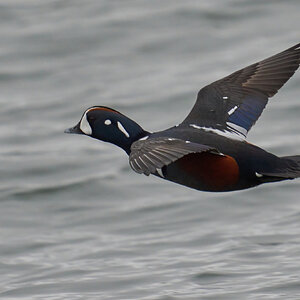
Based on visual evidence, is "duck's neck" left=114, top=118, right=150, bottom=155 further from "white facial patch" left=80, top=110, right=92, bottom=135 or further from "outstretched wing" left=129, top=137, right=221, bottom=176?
"outstretched wing" left=129, top=137, right=221, bottom=176

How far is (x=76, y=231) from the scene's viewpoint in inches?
368

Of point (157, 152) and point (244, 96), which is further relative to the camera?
point (244, 96)

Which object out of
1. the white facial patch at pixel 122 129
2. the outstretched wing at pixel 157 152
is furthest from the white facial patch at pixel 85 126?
the outstretched wing at pixel 157 152

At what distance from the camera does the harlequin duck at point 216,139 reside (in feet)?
19.6

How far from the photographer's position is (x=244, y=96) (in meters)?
7.29

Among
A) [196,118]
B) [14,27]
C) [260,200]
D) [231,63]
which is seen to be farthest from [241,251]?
[14,27]

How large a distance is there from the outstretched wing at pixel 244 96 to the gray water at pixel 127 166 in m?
1.18

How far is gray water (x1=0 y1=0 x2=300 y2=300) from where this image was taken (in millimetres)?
8109

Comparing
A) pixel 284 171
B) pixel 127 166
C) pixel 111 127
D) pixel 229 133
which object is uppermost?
pixel 127 166

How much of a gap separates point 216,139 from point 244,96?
0.88 meters

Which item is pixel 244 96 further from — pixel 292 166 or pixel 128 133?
pixel 292 166

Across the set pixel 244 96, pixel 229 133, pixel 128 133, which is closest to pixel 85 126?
pixel 128 133

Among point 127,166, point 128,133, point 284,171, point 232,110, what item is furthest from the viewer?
point 127,166

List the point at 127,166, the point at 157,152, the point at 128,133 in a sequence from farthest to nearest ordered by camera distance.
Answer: the point at 127,166
the point at 128,133
the point at 157,152
